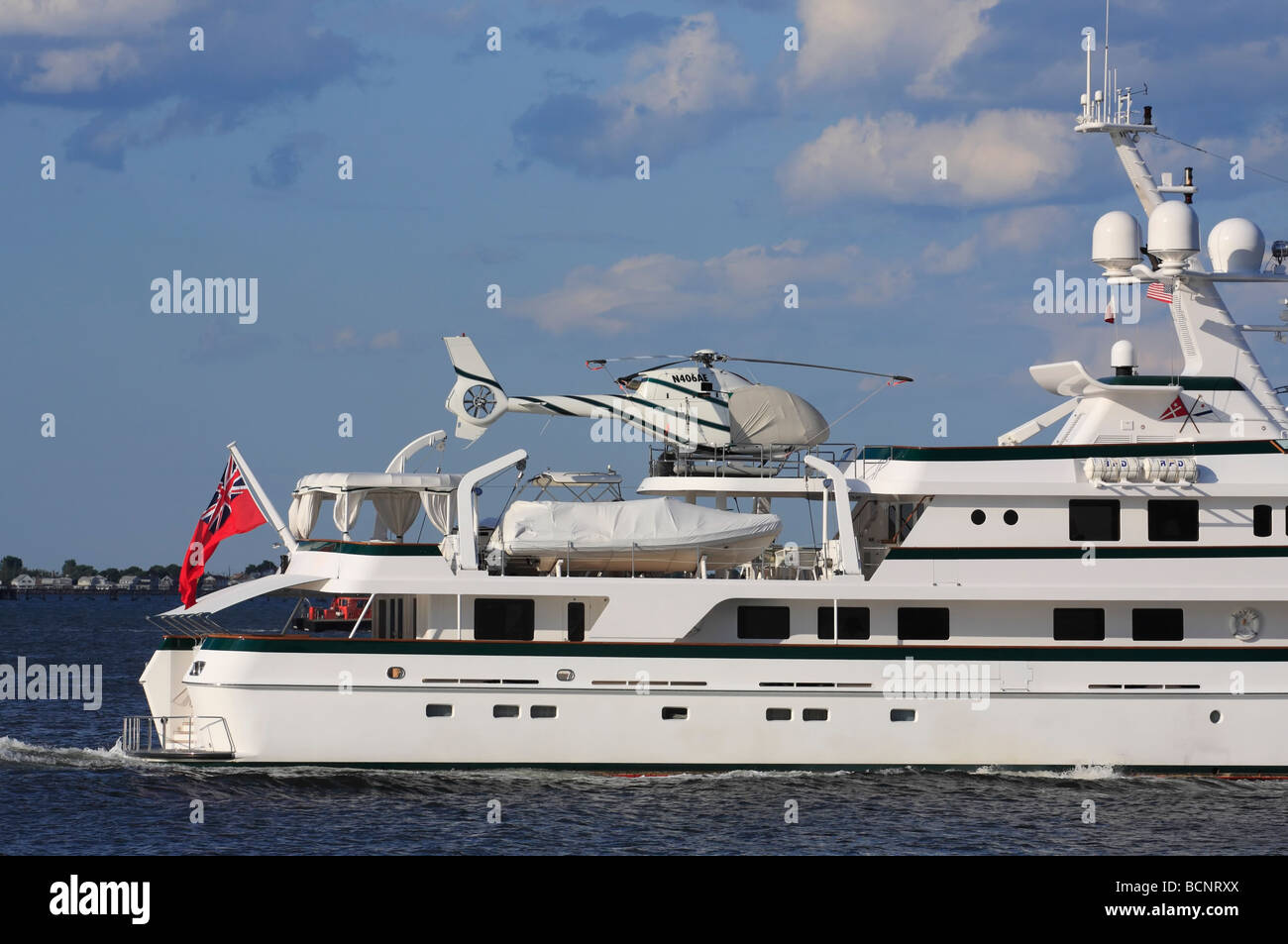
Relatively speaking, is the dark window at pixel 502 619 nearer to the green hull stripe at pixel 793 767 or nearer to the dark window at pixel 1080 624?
the green hull stripe at pixel 793 767

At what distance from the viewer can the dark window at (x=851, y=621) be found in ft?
74.6

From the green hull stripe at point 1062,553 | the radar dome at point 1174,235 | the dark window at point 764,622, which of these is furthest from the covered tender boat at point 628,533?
the radar dome at point 1174,235

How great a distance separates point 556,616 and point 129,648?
5318 cm

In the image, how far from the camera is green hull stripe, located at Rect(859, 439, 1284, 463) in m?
23.0

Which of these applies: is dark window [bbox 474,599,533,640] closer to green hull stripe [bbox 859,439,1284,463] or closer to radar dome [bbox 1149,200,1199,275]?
green hull stripe [bbox 859,439,1284,463]

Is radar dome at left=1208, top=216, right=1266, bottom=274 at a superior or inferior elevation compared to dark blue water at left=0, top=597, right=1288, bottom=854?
superior

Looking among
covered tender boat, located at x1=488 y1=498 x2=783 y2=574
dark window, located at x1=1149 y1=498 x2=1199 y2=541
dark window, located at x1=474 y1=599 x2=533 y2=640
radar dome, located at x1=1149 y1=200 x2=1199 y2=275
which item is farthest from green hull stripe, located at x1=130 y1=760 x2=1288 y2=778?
radar dome, located at x1=1149 y1=200 x2=1199 y2=275

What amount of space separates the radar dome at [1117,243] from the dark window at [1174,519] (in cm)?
417

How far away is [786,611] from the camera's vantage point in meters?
22.7

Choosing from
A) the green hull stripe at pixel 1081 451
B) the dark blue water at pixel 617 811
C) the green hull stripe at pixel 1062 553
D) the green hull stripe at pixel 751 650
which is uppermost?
the green hull stripe at pixel 1081 451

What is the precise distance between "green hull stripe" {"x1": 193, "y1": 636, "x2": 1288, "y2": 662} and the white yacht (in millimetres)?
37

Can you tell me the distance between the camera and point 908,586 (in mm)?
22453
